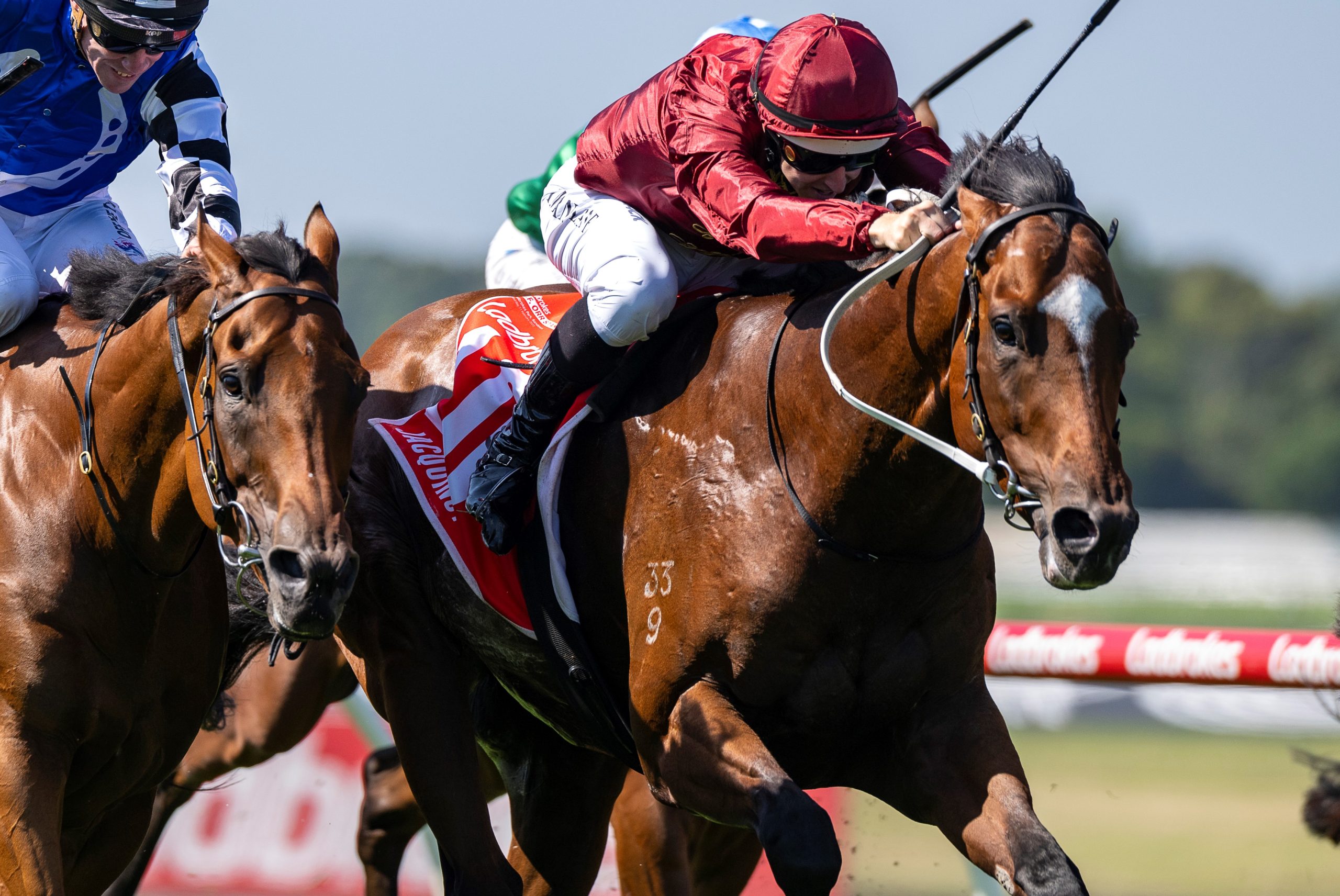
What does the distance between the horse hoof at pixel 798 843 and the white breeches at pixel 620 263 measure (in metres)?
1.24

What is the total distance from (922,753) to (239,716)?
11.9 feet

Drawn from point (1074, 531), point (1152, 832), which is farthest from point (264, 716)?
point (1152, 832)

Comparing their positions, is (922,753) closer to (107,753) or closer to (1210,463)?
(107,753)

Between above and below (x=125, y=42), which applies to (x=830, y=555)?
below

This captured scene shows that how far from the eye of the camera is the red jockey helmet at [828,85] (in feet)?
12.6

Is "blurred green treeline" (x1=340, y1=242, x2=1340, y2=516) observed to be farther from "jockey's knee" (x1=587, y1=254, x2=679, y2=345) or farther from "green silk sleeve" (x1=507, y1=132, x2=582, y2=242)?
"jockey's knee" (x1=587, y1=254, x2=679, y2=345)

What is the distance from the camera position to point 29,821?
3693mm

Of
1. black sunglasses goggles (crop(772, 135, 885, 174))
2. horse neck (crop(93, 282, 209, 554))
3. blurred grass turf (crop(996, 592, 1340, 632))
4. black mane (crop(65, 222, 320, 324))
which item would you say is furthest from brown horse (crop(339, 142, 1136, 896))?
blurred grass turf (crop(996, 592, 1340, 632))

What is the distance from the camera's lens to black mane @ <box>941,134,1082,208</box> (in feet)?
11.2

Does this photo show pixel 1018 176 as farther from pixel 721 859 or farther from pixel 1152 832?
pixel 1152 832

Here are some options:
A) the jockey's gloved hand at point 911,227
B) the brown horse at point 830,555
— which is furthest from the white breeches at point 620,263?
the jockey's gloved hand at point 911,227

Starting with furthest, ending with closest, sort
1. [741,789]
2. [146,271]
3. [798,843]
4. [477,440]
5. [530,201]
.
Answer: [530,201] → [477,440] → [146,271] → [741,789] → [798,843]

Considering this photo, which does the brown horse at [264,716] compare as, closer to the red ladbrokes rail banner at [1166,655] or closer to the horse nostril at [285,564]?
the red ladbrokes rail banner at [1166,655]

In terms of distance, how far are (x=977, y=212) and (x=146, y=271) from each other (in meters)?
1.99
